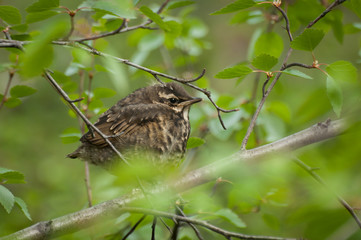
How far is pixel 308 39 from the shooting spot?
1456 mm

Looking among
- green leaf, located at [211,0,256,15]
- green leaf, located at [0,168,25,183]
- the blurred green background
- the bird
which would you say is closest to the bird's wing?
the bird

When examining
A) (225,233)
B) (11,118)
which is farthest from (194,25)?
(11,118)

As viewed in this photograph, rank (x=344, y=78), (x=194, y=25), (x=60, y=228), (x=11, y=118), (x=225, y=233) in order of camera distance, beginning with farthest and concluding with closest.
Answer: (x=11, y=118), (x=194, y=25), (x=60, y=228), (x=344, y=78), (x=225, y=233)

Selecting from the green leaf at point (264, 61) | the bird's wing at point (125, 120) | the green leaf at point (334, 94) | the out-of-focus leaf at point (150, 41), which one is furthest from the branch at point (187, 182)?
the out-of-focus leaf at point (150, 41)

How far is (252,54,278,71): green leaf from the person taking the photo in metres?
1.54

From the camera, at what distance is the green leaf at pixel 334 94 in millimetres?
1404

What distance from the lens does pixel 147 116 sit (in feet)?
8.61

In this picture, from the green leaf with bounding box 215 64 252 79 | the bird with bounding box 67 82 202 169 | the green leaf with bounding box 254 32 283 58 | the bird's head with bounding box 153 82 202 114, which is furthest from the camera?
the bird's head with bounding box 153 82 202 114

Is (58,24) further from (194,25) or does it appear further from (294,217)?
(194,25)

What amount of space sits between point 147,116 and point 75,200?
956 mm

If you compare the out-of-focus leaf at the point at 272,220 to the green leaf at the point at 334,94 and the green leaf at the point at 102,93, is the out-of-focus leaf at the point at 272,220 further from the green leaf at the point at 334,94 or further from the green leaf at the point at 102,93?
the green leaf at the point at 102,93

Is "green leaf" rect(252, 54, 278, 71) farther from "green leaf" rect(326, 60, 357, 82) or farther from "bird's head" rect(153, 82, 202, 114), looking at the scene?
"bird's head" rect(153, 82, 202, 114)

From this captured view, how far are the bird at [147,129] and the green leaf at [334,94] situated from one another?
1183mm

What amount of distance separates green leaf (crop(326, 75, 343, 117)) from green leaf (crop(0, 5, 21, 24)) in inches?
44.7
